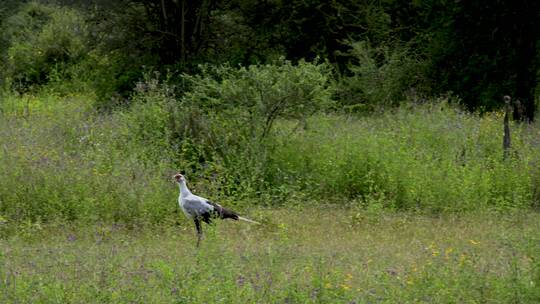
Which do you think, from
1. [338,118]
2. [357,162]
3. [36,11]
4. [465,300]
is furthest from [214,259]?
[36,11]

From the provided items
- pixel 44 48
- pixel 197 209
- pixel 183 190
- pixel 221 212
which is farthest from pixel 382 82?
pixel 44 48

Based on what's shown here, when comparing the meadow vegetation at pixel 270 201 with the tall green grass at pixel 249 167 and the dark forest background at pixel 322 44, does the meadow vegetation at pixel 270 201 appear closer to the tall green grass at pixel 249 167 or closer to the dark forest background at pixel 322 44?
the tall green grass at pixel 249 167

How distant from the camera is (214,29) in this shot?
959 inches

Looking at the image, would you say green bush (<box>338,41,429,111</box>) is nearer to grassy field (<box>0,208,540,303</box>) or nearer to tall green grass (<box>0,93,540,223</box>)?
tall green grass (<box>0,93,540,223</box>)

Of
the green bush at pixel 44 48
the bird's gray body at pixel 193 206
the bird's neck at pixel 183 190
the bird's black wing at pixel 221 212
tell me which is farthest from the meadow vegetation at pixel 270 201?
the green bush at pixel 44 48

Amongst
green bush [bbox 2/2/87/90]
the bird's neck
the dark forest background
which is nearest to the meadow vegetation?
the bird's neck

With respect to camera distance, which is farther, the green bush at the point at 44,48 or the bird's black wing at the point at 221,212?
the green bush at the point at 44,48

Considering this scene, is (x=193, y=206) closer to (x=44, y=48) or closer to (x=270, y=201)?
(x=270, y=201)

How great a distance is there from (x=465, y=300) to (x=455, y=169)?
4939 millimetres

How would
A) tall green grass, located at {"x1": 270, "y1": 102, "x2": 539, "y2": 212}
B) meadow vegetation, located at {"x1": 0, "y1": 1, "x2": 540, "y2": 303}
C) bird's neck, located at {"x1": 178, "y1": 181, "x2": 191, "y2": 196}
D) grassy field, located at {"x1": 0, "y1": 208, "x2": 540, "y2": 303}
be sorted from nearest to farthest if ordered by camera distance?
grassy field, located at {"x1": 0, "y1": 208, "x2": 540, "y2": 303} < meadow vegetation, located at {"x1": 0, "y1": 1, "x2": 540, "y2": 303} < bird's neck, located at {"x1": 178, "y1": 181, "x2": 191, "y2": 196} < tall green grass, located at {"x1": 270, "y1": 102, "x2": 539, "y2": 212}

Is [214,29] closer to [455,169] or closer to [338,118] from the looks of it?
[338,118]

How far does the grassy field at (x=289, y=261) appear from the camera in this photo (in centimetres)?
641

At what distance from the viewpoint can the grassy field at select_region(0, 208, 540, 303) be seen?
641 cm

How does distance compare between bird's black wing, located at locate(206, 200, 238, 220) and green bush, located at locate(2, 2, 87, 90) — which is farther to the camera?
green bush, located at locate(2, 2, 87, 90)
